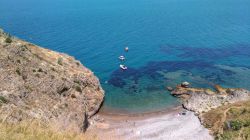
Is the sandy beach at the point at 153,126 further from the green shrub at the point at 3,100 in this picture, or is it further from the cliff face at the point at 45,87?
the green shrub at the point at 3,100

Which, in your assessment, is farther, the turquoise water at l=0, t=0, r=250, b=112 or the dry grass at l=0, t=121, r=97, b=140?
the turquoise water at l=0, t=0, r=250, b=112

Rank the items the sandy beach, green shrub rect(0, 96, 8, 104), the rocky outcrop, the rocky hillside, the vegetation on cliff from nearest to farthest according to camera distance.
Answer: green shrub rect(0, 96, 8, 104) < the vegetation on cliff < the rocky hillside < the sandy beach < the rocky outcrop

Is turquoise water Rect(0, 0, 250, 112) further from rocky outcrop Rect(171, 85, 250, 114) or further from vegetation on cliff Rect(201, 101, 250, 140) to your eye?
vegetation on cliff Rect(201, 101, 250, 140)

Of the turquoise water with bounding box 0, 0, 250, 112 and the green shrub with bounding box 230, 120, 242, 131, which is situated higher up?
the green shrub with bounding box 230, 120, 242, 131


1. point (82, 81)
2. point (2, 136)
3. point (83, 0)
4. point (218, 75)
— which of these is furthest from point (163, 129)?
point (83, 0)

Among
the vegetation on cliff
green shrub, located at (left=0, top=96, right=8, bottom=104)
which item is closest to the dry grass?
green shrub, located at (left=0, top=96, right=8, bottom=104)

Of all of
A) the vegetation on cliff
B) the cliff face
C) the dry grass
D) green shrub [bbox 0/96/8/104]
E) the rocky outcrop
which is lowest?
the rocky outcrop

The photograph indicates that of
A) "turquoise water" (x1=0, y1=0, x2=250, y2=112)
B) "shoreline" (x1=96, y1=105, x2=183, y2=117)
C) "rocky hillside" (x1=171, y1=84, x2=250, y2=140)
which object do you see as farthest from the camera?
"turquoise water" (x1=0, y1=0, x2=250, y2=112)

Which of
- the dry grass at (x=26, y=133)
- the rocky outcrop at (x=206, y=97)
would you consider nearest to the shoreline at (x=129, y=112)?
the rocky outcrop at (x=206, y=97)
